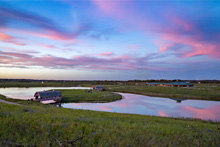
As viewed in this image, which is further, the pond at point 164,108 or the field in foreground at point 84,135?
the pond at point 164,108

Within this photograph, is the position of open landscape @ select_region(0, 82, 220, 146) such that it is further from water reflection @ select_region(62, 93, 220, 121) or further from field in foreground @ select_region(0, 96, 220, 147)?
water reflection @ select_region(62, 93, 220, 121)

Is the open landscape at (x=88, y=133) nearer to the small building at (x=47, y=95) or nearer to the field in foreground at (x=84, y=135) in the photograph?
the field in foreground at (x=84, y=135)

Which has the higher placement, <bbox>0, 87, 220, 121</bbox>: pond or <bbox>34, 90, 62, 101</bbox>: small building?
<bbox>34, 90, 62, 101</bbox>: small building

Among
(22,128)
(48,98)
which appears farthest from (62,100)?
(22,128)

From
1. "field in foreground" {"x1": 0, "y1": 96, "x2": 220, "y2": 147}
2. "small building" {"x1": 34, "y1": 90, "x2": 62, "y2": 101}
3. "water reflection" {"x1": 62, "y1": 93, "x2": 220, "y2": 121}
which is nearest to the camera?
"field in foreground" {"x1": 0, "y1": 96, "x2": 220, "y2": 147}

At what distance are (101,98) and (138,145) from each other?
156 feet

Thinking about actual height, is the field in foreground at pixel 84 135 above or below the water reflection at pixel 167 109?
above

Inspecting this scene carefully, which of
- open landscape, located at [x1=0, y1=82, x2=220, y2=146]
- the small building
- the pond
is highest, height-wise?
open landscape, located at [x1=0, y1=82, x2=220, y2=146]

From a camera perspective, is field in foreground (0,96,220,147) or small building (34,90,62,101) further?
small building (34,90,62,101)

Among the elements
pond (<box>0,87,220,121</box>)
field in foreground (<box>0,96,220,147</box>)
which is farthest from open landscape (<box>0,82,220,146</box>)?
pond (<box>0,87,220,121</box>)

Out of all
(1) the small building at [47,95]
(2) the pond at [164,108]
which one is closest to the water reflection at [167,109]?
(2) the pond at [164,108]

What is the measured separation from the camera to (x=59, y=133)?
16.3 feet

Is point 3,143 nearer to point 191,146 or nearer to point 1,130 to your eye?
point 1,130

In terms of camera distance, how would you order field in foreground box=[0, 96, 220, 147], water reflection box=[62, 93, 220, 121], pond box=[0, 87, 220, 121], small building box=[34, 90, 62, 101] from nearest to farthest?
field in foreground box=[0, 96, 220, 147], water reflection box=[62, 93, 220, 121], pond box=[0, 87, 220, 121], small building box=[34, 90, 62, 101]
